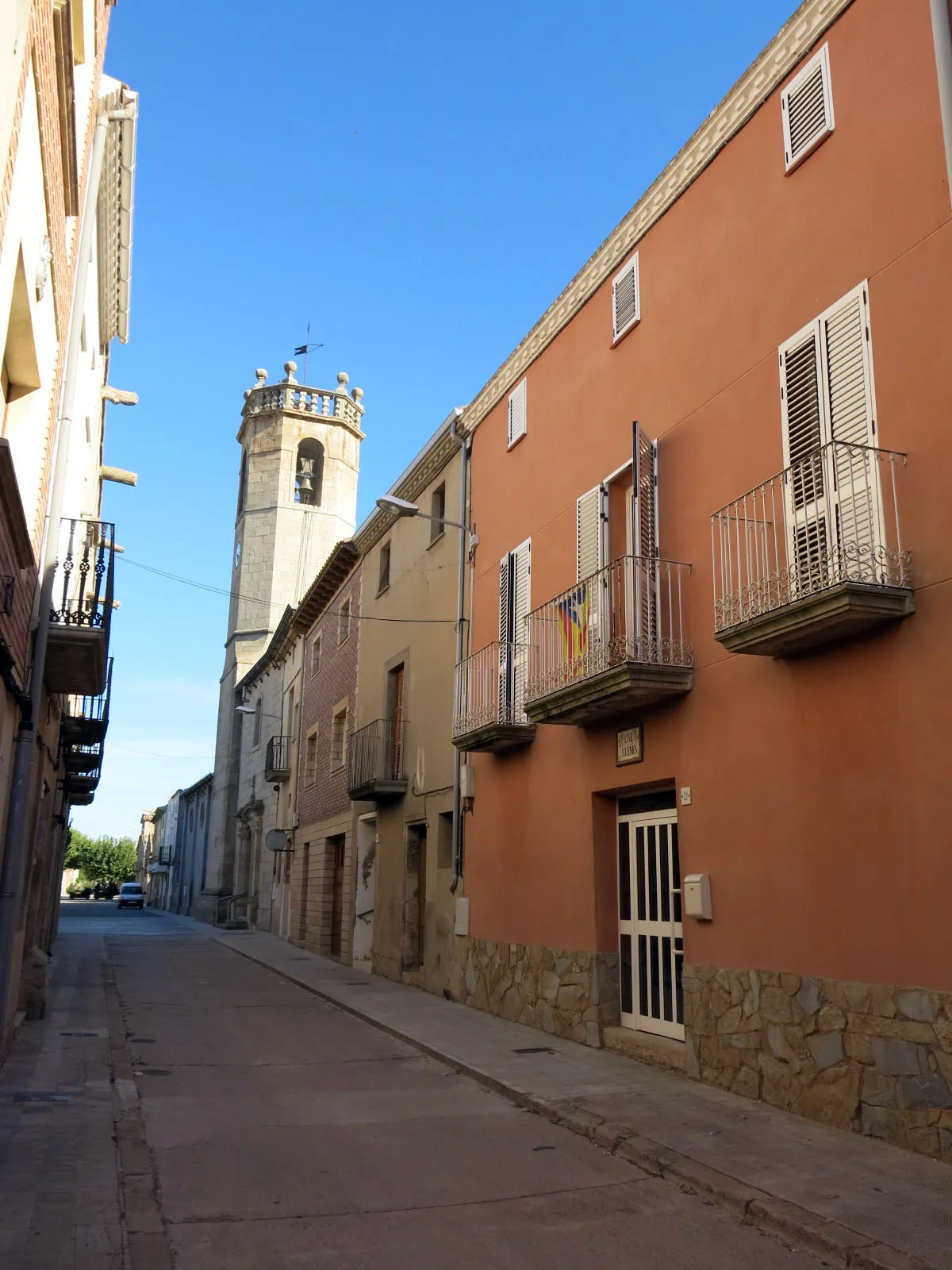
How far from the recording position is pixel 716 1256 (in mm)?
4820

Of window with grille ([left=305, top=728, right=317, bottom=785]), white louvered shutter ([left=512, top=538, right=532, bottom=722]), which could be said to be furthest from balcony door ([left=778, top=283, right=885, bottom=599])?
window with grille ([left=305, top=728, right=317, bottom=785])

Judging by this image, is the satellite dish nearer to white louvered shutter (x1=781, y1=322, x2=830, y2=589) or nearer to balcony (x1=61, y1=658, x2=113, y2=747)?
balcony (x1=61, y1=658, x2=113, y2=747)

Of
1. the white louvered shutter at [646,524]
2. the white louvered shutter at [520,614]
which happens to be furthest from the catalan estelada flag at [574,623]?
the white louvered shutter at [520,614]

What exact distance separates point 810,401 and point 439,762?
916 centimetres

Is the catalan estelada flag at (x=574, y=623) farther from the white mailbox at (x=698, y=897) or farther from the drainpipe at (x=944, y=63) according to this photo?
the drainpipe at (x=944, y=63)

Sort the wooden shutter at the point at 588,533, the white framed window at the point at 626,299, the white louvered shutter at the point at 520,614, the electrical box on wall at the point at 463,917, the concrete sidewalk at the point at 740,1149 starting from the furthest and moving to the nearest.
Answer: the electrical box on wall at the point at 463,917, the white louvered shutter at the point at 520,614, the wooden shutter at the point at 588,533, the white framed window at the point at 626,299, the concrete sidewalk at the point at 740,1149

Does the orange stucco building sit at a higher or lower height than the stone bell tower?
lower

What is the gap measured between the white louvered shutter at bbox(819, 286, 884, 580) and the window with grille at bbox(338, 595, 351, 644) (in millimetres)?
15917

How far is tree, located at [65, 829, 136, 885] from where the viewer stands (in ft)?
284

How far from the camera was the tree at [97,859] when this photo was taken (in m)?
86.5

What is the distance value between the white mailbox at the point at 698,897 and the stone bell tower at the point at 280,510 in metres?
30.5

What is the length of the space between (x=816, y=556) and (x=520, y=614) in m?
5.88

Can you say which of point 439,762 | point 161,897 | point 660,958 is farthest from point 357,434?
point 161,897

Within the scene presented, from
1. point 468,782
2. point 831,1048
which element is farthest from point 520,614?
point 831,1048
